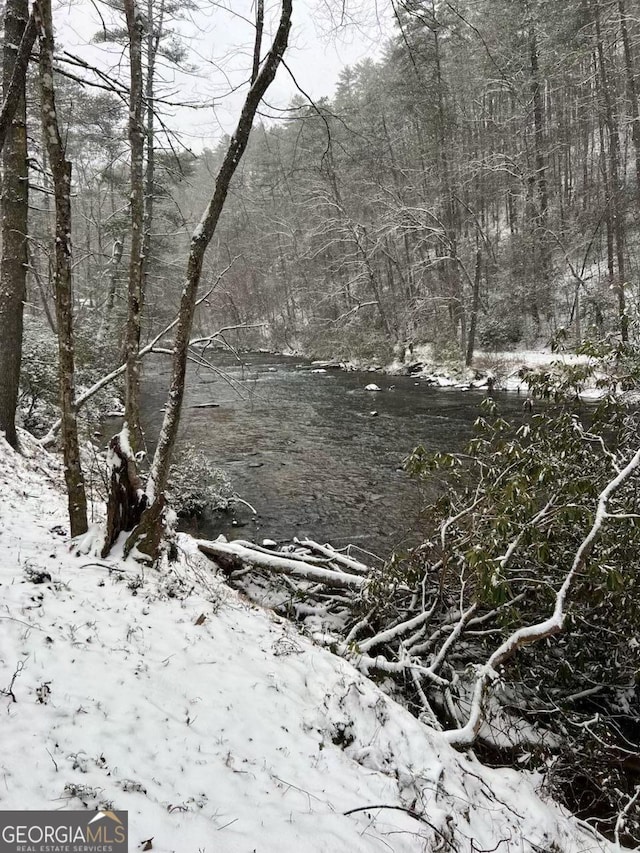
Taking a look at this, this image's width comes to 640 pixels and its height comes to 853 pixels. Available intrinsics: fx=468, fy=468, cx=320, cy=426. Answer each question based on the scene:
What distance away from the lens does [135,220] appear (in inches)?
200

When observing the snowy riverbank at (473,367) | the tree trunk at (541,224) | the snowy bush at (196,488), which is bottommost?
the snowy bush at (196,488)

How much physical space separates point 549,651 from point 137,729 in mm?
3553

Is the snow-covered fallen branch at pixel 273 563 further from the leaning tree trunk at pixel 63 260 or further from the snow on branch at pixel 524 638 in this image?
the leaning tree trunk at pixel 63 260

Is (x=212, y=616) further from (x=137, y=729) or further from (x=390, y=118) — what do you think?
(x=390, y=118)

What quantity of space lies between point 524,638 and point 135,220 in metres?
5.50

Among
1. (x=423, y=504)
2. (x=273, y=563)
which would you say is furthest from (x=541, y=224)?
(x=273, y=563)

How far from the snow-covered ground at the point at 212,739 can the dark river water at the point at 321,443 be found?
8.68 feet

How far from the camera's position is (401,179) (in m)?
24.8

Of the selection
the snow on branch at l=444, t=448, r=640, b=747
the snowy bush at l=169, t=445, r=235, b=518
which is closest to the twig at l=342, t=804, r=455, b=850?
the snow on branch at l=444, t=448, r=640, b=747

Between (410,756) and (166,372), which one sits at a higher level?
(166,372)

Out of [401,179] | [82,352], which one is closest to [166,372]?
[82,352]

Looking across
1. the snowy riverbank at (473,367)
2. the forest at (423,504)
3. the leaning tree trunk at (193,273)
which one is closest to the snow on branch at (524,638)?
the forest at (423,504)

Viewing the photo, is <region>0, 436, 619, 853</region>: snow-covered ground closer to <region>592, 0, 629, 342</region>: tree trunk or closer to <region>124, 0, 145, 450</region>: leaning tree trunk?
<region>124, 0, 145, 450</region>: leaning tree trunk

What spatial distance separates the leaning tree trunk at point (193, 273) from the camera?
391 cm
